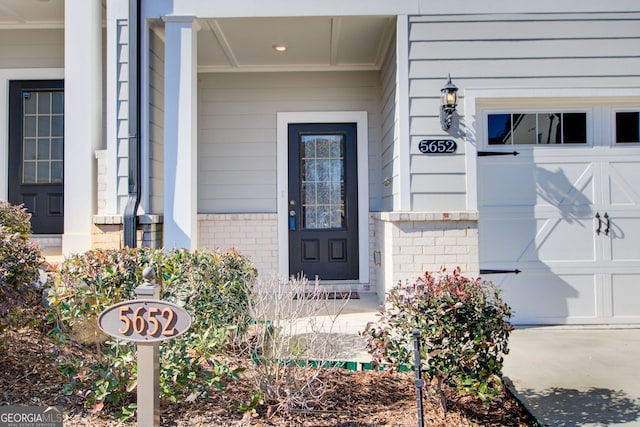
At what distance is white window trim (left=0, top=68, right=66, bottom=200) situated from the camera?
5199 millimetres

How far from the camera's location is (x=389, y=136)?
4859 mm

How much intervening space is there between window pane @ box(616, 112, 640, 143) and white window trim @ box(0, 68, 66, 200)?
6192mm

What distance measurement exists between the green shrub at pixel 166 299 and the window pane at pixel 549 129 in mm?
3246

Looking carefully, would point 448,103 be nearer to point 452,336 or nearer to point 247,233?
point 452,336

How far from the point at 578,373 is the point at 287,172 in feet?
12.5

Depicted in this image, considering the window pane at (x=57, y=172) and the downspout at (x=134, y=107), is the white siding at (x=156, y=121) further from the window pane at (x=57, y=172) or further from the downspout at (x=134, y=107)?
the window pane at (x=57, y=172)

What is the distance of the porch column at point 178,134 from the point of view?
4262 millimetres

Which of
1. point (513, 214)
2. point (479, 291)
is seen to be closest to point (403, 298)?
point (479, 291)

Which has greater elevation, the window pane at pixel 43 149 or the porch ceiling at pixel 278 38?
the porch ceiling at pixel 278 38

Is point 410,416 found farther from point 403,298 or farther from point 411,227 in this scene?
point 411,227

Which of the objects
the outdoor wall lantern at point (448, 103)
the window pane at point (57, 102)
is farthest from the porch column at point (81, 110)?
the outdoor wall lantern at point (448, 103)

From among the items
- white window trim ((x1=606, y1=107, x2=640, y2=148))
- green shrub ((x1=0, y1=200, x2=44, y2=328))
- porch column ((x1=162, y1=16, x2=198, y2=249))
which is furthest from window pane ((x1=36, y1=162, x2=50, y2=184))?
white window trim ((x1=606, y1=107, x2=640, y2=148))

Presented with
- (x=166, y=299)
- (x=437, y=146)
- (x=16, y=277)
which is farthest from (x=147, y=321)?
(x=437, y=146)

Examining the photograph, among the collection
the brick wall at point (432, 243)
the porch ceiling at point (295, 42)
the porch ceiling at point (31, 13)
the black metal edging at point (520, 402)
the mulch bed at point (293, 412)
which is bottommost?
the black metal edging at point (520, 402)
